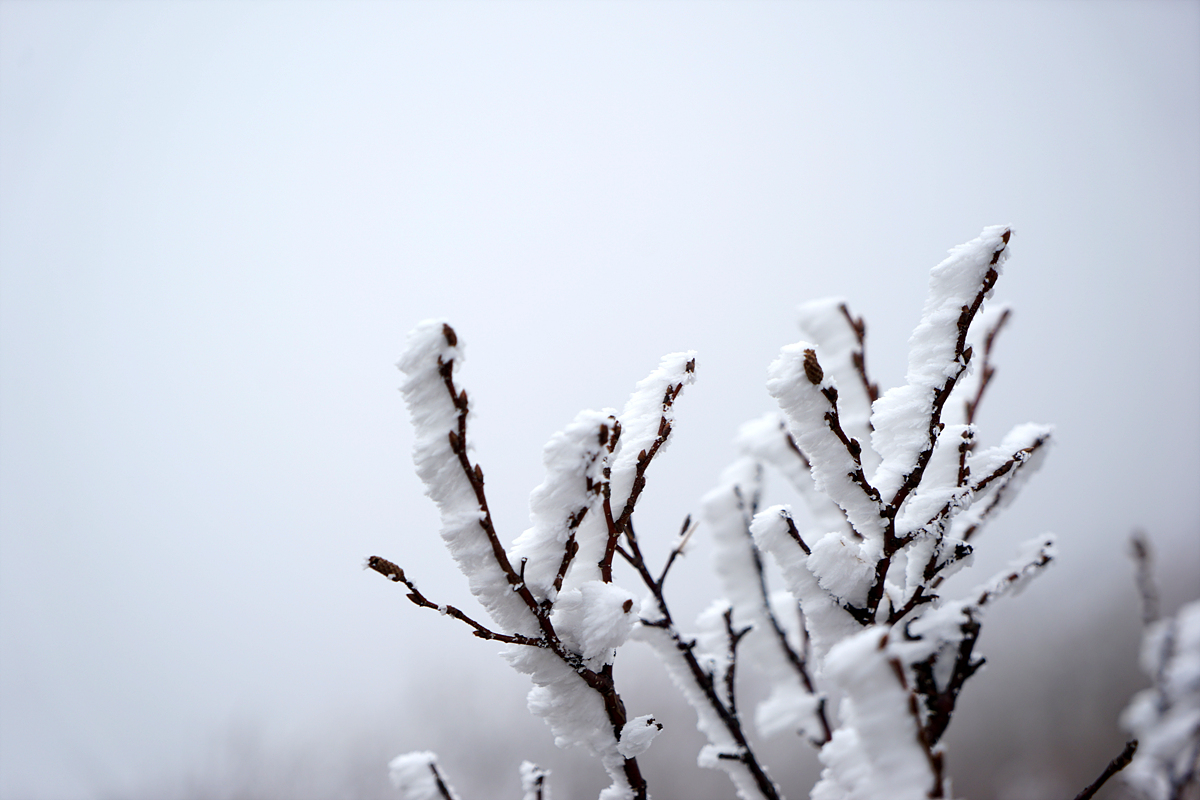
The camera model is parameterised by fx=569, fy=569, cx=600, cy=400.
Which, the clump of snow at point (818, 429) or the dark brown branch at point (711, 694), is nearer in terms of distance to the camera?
the clump of snow at point (818, 429)

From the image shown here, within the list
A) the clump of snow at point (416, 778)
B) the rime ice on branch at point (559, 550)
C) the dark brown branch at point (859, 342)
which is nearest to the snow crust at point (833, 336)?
the dark brown branch at point (859, 342)

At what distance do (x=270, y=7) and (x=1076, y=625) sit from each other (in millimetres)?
229920

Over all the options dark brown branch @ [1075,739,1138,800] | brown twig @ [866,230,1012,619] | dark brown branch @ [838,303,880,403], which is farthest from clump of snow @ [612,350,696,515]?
dark brown branch @ [1075,739,1138,800]

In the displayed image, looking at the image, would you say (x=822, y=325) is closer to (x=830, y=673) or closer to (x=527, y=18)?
(x=830, y=673)

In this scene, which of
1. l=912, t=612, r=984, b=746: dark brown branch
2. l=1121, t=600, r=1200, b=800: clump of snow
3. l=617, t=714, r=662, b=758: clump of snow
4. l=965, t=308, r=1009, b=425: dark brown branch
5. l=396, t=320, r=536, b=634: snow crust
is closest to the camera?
l=1121, t=600, r=1200, b=800: clump of snow

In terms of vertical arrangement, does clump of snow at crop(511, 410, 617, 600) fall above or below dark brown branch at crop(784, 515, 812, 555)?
above

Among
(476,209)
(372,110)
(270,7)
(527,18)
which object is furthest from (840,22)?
(270,7)

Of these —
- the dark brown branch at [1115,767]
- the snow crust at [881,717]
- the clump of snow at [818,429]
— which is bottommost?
the dark brown branch at [1115,767]

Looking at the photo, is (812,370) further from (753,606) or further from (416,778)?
(416,778)

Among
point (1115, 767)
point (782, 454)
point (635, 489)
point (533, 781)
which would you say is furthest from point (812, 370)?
point (533, 781)

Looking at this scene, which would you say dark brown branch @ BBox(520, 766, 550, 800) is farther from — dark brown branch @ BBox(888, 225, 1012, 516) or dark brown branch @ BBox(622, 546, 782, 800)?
dark brown branch @ BBox(888, 225, 1012, 516)

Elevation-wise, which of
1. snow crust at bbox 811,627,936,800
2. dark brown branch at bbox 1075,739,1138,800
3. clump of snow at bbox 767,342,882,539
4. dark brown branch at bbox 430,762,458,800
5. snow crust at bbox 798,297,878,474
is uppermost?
snow crust at bbox 798,297,878,474

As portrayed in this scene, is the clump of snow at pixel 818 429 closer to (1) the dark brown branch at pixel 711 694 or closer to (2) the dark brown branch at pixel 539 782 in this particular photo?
(1) the dark brown branch at pixel 711 694

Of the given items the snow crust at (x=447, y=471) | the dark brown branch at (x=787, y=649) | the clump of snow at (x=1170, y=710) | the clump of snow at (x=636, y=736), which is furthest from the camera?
the dark brown branch at (x=787, y=649)
